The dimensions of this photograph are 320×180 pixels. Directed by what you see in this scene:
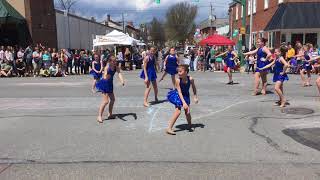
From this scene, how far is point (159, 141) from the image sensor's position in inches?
309

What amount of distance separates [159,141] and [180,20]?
8703cm

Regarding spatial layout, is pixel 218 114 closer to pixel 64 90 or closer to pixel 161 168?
pixel 161 168

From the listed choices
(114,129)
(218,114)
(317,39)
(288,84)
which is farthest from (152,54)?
(317,39)

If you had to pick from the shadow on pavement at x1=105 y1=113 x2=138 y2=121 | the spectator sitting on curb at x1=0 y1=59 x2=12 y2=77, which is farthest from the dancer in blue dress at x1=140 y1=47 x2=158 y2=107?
the spectator sitting on curb at x1=0 y1=59 x2=12 y2=77

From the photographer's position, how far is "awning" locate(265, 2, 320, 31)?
1132 inches

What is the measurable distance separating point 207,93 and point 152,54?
3.36m

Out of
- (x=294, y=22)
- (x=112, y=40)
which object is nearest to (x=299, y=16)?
(x=294, y=22)

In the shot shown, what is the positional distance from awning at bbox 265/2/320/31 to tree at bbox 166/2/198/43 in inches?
2499

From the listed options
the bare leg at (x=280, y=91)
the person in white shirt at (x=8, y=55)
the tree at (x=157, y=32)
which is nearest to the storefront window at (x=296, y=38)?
the person in white shirt at (x=8, y=55)

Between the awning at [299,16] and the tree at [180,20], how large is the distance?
6346 centimetres

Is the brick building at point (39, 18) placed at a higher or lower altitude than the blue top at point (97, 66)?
higher

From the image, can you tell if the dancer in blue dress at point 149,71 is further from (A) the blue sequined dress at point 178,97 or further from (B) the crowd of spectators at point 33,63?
(B) the crowd of spectators at point 33,63

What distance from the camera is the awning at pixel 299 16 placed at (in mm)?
28744

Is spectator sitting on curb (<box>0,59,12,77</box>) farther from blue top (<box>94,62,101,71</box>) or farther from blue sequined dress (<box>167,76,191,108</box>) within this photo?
blue sequined dress (<box>167,76,191,108</box>)
